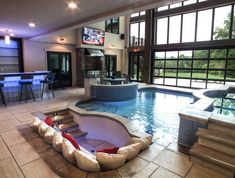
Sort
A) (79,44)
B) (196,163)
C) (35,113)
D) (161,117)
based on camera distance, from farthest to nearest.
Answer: (79,44) → (161,117) → (35,113) → (196,163)

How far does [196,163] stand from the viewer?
7.71 ft

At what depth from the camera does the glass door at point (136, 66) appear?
12336mm

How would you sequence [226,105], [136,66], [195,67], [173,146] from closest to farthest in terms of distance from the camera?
1. [173,146]
2. [226,105]
3. [195,67]
4. [136,66]

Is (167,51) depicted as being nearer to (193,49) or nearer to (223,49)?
(193,49)

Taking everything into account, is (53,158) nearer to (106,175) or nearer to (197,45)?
(106,175)

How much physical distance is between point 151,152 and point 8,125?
345 cm

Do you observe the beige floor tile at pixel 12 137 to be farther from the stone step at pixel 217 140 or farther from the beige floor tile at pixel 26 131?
the stone step at pixel 217 140

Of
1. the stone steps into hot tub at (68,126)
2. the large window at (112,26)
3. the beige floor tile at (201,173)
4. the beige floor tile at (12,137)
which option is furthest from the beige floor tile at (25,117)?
the large window at (112,26)

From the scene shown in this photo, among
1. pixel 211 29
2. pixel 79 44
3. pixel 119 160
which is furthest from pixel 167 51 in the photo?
pixel 119 160

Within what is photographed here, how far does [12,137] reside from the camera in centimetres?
320

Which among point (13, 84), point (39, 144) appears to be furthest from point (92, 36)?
point (39, 144)

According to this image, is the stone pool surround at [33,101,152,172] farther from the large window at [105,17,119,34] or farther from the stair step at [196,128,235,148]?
the large window at [105,17,119,34]

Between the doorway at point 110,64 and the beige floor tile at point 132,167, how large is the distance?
384 inches

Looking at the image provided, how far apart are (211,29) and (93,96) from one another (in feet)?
25.0
